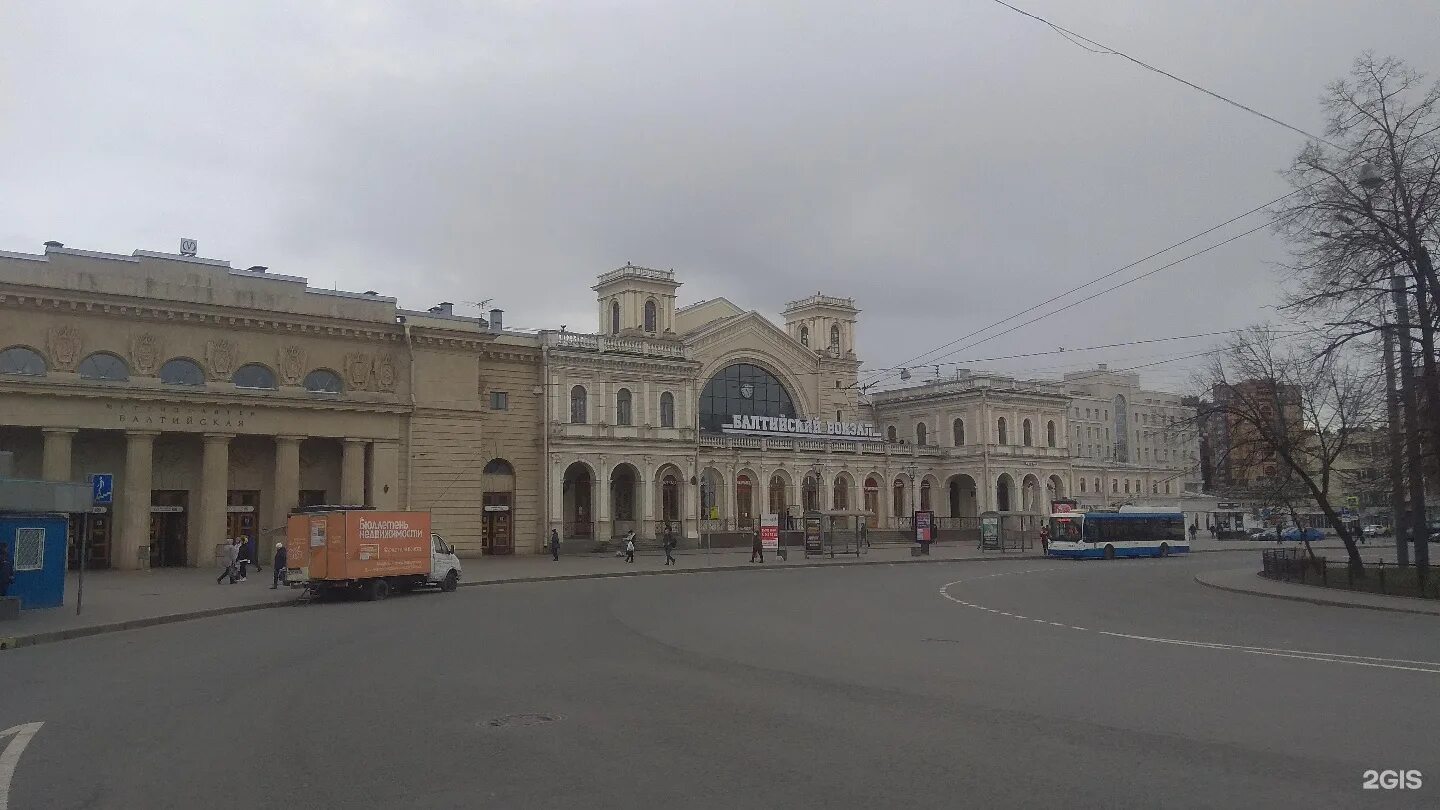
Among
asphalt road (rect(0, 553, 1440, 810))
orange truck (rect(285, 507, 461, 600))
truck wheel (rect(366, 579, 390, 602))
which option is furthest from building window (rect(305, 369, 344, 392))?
asphalt road (rect(0, 553, 1440, 810))

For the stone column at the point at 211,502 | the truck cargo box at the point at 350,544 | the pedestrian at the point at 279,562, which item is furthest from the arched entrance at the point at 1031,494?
the pedestrian at the point at 279,562

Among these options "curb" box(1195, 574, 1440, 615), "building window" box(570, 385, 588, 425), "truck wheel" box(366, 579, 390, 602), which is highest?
"building window" box(570, 385, 588, 425)

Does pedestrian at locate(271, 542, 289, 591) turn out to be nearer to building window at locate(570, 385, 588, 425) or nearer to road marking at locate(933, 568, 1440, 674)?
road marking at locate(933, 568, 1440, 674)

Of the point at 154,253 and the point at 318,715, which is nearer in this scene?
the point at 318,715

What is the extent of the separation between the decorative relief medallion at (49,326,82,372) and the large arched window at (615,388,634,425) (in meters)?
26.5

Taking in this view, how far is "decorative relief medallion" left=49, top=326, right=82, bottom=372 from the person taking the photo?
36844 millimetres

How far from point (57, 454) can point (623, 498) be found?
3079 cm

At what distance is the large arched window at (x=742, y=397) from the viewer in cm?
6850

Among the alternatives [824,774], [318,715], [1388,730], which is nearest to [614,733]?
[824,774]

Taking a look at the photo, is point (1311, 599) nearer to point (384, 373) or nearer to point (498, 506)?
point (384, 373)

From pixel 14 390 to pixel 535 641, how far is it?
29.0 meters

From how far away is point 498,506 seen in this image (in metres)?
51.2

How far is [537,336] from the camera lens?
53.9 meters

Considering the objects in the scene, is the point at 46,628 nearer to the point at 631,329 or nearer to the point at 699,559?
the point at 699,559
